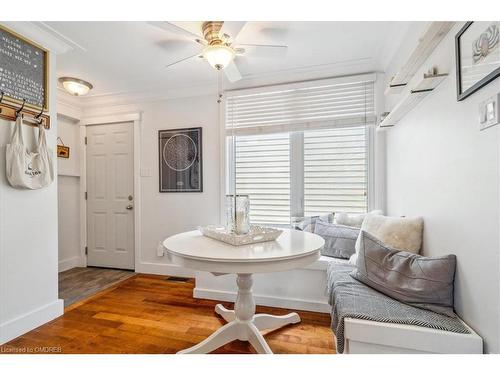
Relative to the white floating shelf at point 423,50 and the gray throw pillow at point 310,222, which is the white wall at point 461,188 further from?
the gray throw pillow at point 310,222

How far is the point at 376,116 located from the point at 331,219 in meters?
1.13

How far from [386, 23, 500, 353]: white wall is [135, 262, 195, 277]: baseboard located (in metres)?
2.54

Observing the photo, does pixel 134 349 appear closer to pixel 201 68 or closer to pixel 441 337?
pixel 441 337

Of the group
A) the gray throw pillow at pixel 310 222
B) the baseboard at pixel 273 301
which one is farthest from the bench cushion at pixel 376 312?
the gray throw pillow at pixel 310 222

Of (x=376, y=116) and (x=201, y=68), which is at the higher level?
(x=201, y=68)

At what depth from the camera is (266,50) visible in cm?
198

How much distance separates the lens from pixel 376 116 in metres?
2.58

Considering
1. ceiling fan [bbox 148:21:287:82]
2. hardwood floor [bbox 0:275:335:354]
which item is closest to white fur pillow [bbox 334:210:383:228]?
hardwood floor [bbox 0:275:335:354]

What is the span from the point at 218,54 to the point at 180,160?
1633 mm

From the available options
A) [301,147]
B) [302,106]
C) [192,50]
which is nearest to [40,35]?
[192,50]

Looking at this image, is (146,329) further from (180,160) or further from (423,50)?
(423,50)
